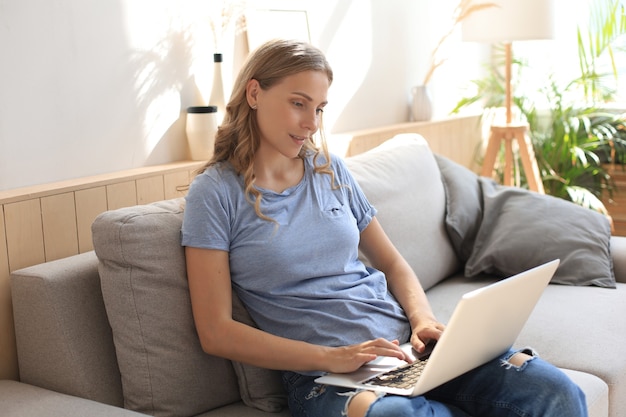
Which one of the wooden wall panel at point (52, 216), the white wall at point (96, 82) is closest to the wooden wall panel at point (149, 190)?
the wooden wall panel at point (52, 216)

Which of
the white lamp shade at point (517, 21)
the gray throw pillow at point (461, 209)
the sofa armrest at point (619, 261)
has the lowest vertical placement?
the sofa armrest at point (619, 261)

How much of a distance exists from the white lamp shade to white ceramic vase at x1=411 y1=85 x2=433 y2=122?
0.36 meters

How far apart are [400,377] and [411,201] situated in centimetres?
111

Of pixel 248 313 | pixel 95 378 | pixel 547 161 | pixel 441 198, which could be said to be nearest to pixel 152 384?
pixel 95 378

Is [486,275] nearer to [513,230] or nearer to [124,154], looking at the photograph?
[513,230]

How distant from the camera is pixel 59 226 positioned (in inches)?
86.0

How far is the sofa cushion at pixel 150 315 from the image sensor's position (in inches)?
72.4

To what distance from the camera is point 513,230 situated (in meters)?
2.82

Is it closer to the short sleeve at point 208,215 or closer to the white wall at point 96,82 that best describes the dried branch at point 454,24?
the white wall at point 96,82

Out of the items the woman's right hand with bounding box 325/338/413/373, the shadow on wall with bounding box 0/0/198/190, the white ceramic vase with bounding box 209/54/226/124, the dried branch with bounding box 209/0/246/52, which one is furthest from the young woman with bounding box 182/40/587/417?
the dried branch with bounding box 209/0/246/52

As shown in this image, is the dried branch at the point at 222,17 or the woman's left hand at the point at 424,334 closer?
the woman's left hand at the point at 424,334

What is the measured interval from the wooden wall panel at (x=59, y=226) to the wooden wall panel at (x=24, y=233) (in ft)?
0.06

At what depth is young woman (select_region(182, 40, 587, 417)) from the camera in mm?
1734

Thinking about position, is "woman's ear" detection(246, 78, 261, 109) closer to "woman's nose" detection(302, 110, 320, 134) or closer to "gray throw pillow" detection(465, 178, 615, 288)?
"woman's nose" detection(302, 110, 320, 134)
